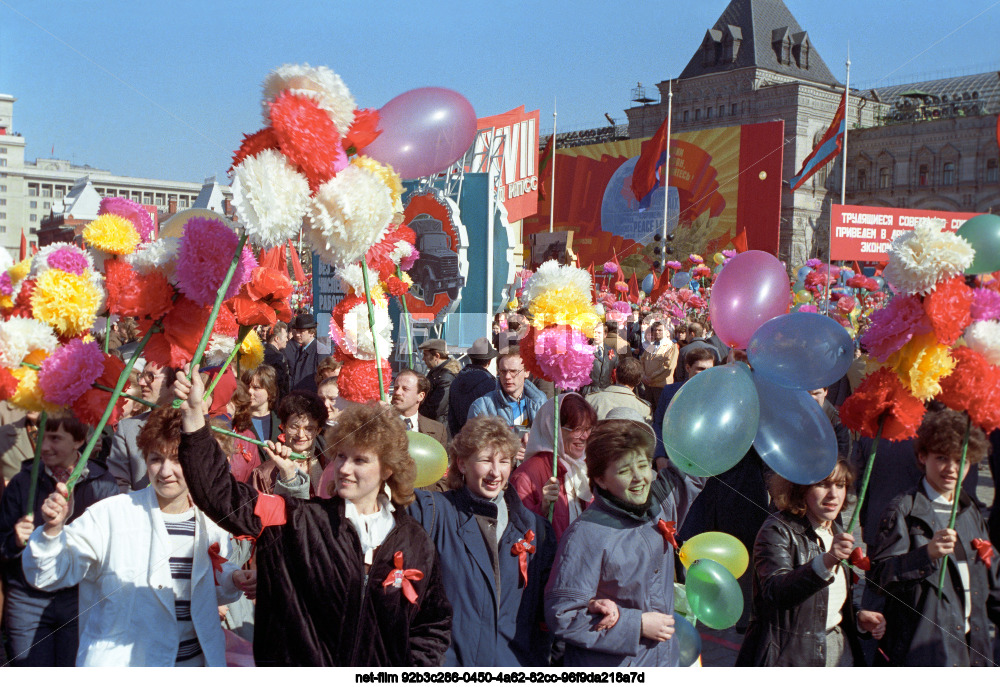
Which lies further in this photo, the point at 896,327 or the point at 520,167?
the point at 520,167

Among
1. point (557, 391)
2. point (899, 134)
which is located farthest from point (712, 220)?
point (557, 391)

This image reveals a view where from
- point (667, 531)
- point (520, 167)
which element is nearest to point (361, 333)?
point (667, 531)

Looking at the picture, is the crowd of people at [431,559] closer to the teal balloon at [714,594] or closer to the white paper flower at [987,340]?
the teal balloon at [714,594]

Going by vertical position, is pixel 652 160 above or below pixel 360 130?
above

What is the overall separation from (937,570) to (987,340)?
83 cm

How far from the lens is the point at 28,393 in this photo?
2.84m

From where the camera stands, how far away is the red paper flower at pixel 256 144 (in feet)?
8.27

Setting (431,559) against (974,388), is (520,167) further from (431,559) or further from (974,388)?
(431,559)

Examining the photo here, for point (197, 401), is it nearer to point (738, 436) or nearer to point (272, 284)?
point (272, 284)

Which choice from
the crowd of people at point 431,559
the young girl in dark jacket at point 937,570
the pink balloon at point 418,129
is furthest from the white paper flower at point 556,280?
the young girl in dark jacket at point 937,570

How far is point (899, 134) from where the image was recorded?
39625mm

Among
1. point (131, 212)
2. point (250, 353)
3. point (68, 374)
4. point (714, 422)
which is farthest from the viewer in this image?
point (250, 353)

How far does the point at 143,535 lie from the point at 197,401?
55cm

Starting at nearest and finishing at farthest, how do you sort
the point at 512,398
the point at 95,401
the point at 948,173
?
1. the point at 95,401
2. the point at 512,398
3. the point at 948,173
